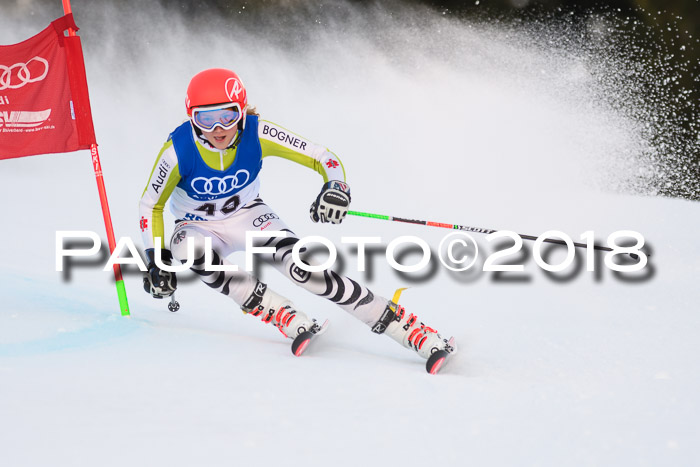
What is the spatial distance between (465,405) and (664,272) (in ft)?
9.89

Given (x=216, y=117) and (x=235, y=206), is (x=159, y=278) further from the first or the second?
(x=216, y=117)

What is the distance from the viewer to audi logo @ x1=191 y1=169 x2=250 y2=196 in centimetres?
299

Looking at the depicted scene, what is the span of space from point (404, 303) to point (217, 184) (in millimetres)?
1756

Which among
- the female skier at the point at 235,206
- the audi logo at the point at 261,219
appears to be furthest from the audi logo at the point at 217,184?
the audi logo at the point at 261,219

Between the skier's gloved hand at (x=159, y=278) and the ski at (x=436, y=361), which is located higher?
the skier's gloved hand at (x=159, y=278)

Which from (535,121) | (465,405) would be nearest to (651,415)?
(465,405)

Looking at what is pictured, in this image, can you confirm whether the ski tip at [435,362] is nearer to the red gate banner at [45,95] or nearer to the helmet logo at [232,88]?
the helmet logo at [232,88]

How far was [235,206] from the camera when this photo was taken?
314cm

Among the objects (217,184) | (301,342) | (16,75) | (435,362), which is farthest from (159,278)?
(16,75)

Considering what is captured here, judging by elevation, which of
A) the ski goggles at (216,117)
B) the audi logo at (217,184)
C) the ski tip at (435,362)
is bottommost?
the ski tip at (435,362)

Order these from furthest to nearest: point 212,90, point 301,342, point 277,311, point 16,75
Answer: point 16,75, point 277,311, point 301,342, point 212,90

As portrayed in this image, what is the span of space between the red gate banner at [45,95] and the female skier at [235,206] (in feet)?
2.50

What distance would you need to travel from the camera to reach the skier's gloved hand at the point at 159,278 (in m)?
2.86

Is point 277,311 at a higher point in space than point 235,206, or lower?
lower
